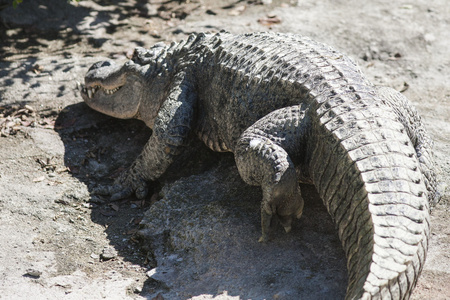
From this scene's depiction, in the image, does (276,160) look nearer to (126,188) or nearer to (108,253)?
(108,253)

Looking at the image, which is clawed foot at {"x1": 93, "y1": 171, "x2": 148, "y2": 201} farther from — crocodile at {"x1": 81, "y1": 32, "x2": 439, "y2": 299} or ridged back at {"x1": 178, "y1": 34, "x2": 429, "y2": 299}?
ridged back at {"x1": 178, "y1": 34, "x2": 429, "y2": 299}

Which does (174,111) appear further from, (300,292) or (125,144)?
(300,292)

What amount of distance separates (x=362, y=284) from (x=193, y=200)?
1888 mm

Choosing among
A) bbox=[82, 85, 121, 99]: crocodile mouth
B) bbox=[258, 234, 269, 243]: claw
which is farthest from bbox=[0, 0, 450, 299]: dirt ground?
bbox=[258, 234, 269, 243]: claw

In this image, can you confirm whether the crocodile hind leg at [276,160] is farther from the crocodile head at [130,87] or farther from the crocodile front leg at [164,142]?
the crocodile head at [130,87]

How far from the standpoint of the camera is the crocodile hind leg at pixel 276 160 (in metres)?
3.63

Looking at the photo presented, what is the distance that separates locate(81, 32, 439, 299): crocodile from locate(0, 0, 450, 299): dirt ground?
15.1 inches

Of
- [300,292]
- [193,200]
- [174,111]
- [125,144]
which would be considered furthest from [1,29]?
[300,292]

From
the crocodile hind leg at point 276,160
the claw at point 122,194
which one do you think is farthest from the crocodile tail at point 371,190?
the claw at point 122,194

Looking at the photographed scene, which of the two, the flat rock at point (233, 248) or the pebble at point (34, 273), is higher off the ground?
the flat rock at point (233, 248)

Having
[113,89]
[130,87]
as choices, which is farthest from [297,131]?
[113,89]

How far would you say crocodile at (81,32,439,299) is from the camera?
9.98ft

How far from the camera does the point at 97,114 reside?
5871 millimetres

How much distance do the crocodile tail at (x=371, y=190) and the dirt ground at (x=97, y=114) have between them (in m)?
0.59
